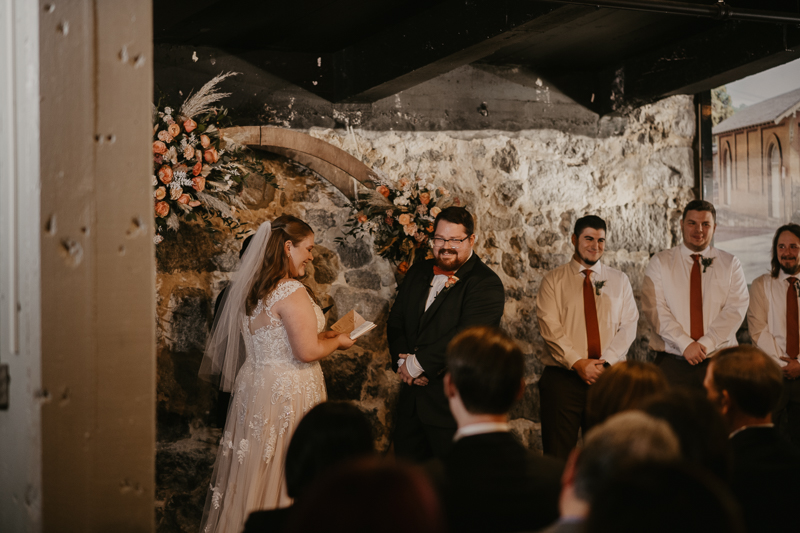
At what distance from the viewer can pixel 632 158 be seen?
530 centimetres

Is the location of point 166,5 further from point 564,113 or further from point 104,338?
point 564,113

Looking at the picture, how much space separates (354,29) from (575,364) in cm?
239

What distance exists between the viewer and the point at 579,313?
4422 millimetres

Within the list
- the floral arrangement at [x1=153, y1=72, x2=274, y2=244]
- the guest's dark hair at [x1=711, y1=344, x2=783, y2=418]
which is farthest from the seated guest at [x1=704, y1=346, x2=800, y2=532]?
the floral arrangement at [x1=153, y1=72, x2=274, y2=244]

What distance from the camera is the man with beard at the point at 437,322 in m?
3.88

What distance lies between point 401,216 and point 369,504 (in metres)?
3.31

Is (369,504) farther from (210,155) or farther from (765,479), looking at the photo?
(210,155)

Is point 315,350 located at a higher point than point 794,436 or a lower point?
higher

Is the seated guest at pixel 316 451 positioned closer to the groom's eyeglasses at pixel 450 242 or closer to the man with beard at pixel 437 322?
the man with beard at pixel 437 322

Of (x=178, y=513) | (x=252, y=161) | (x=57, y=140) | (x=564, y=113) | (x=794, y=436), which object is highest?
(x=564, y=113)

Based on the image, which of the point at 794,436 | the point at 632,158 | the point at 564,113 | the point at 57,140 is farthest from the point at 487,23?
the point at 794,436

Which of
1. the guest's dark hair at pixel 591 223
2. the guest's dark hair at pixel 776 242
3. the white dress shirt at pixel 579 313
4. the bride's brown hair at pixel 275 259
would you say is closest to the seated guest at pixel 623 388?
the bride's brown hair at pixel 275 259

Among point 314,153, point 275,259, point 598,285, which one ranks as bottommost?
point 598,285

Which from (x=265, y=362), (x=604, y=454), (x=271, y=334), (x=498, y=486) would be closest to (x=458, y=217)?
(x=271, y=334)
